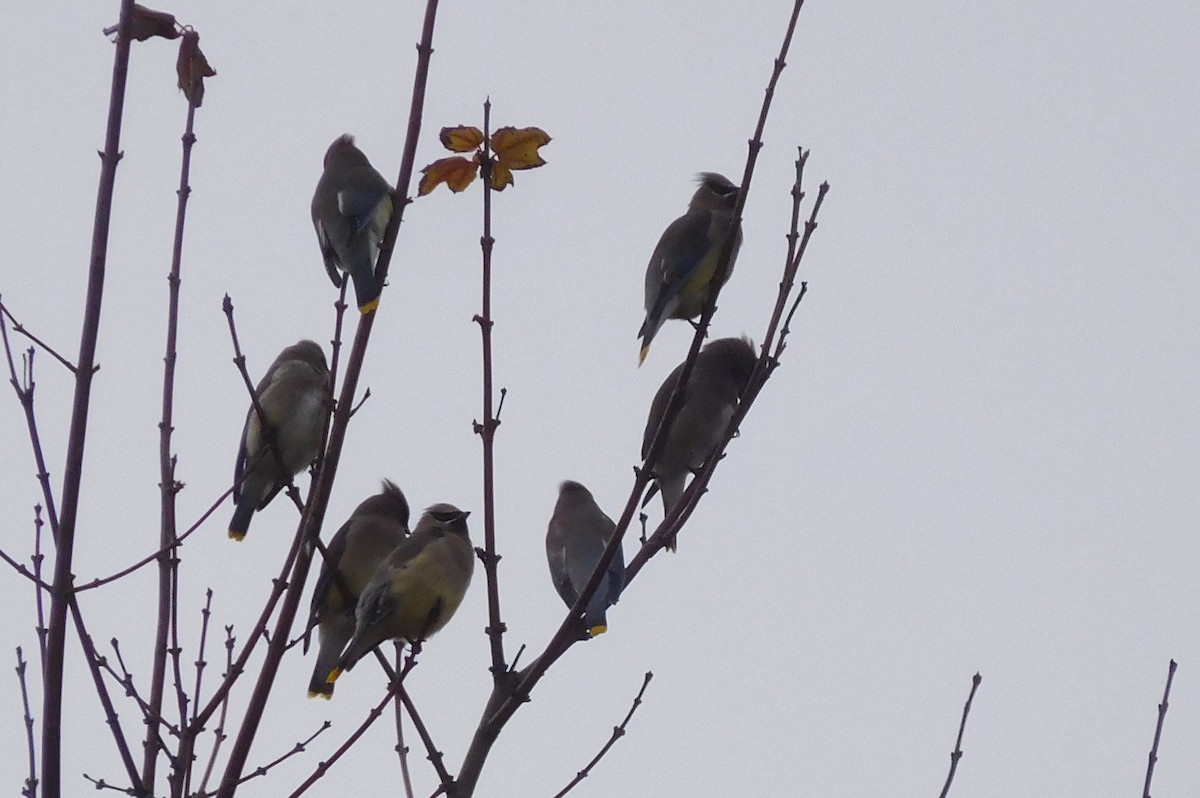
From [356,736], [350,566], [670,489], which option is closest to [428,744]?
[356,736]

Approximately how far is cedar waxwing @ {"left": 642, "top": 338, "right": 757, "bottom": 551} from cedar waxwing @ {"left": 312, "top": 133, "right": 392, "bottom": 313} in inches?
46.8

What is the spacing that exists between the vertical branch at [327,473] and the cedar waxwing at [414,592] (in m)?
1.39

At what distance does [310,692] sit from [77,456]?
7.80ft

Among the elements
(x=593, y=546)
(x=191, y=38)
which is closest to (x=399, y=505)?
(x=593, y=546)

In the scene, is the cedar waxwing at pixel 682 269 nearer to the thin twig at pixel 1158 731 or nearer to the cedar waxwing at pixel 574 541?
the cedar waxwing at pixel 574 541

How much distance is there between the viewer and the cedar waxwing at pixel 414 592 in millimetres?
4312

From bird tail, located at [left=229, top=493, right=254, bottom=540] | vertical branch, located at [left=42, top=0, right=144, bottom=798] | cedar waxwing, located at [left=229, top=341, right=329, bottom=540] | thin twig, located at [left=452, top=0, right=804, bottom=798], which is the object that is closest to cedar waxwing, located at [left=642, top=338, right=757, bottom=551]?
cedar waxwing, located at [left=229, top=341, right=329, bottom=540]

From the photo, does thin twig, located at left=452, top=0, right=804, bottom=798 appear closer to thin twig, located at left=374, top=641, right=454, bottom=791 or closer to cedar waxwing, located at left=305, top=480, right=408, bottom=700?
thin twig, located at left=374, top=641, right=454, bottom=791

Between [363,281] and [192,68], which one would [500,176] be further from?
[363,281]

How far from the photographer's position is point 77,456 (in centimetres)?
227

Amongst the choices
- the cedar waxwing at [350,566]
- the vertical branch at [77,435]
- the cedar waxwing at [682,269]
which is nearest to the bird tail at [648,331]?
the cedar waxwing at [682,269]

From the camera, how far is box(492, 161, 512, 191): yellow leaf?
10.0 ft

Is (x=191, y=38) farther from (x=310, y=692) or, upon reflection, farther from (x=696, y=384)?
(x=696, y=384)

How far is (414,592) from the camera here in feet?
14.5
